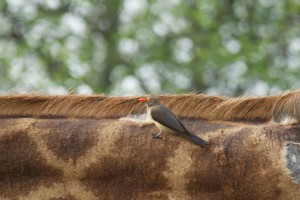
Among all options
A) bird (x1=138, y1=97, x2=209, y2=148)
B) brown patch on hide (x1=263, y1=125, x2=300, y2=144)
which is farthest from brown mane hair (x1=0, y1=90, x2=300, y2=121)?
bird (x1=138, y1=97, x2=209, y2=148)

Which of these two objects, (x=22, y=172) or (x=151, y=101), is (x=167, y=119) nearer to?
(x=151, y=101)

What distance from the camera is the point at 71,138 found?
4578mm

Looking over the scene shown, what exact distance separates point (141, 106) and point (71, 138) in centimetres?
47

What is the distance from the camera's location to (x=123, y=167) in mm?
4438

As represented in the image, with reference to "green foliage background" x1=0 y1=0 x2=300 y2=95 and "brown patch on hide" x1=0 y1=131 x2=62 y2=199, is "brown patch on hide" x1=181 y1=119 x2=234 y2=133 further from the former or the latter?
"green foliage background" x1=0 y1=0 x2=300 y2=95

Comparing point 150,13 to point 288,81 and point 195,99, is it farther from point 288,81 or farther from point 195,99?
point 195,99

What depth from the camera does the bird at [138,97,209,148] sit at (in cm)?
434

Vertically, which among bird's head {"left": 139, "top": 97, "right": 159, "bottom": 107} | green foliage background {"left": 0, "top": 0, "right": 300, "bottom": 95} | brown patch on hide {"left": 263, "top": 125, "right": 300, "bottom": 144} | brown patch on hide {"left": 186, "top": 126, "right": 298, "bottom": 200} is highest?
green foliage background {"left": 0, "top": 0, "right": 300, "bottom": 95}

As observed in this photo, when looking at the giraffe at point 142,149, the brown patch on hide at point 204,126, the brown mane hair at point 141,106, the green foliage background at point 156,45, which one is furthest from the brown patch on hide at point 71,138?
the green foliage background at point 156,45

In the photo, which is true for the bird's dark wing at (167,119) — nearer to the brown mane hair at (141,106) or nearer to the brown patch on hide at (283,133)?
the brown mane hair at (141,106)

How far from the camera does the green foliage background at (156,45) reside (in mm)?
19828

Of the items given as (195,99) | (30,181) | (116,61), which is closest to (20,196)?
(30,181)

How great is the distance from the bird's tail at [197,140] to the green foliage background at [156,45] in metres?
14.5

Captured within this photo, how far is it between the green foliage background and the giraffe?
47.0ft
